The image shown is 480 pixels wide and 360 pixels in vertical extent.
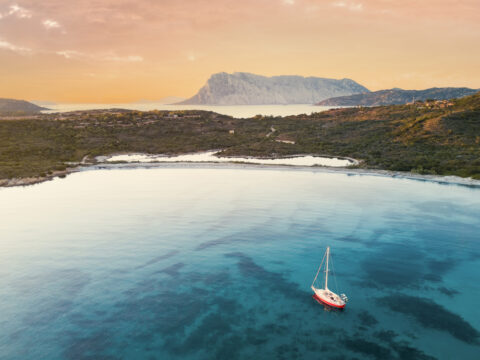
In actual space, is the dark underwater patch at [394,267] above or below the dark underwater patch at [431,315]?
above

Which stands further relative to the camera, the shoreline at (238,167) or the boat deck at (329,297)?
the shoreline at (238,167)

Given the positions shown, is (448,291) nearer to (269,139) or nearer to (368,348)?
(368,348)

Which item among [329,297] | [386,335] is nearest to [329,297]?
[329,297]

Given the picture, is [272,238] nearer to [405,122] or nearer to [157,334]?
[157,334]

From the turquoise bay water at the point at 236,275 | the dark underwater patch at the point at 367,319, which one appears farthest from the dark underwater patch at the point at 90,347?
the dark underwater patch at the point at 367,319

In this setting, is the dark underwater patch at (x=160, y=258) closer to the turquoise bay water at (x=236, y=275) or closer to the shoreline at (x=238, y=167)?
the turquoise bay water at (x=236, y=275)
